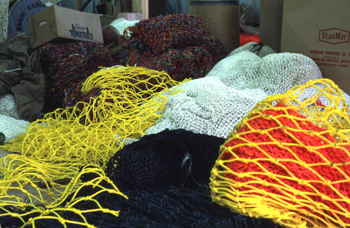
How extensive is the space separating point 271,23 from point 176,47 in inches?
24.9

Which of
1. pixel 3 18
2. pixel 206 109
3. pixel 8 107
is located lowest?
pixel 8 107

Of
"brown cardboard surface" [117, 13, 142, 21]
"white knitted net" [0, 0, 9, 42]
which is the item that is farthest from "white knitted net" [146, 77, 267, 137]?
"brown cardboard surface" [117, 13, 142, 21]

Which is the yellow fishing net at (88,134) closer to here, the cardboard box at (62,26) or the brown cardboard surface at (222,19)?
the cardboard box at (62,26)

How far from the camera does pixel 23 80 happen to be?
2.08m

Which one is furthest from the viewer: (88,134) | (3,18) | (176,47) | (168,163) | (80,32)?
(3,18)

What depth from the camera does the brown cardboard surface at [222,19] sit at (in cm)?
234

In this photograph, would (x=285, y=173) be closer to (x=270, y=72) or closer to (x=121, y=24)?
(x=270, y=72)

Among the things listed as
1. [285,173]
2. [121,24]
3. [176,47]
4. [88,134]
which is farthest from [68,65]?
[285,173]

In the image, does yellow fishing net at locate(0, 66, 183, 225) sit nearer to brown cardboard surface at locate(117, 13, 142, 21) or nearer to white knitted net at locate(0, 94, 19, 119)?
white knitted net at locate(0, 94, 19, 119)

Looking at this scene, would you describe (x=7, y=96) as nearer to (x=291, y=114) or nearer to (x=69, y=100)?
(x=69, y=100)

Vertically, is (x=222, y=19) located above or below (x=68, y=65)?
above

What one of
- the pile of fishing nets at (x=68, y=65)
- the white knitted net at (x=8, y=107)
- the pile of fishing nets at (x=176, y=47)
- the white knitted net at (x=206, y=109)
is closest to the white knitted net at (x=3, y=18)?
the pile of fishing nets at (x=68, y=65)

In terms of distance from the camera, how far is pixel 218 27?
2.37 m

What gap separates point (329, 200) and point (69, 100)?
1.47 m
